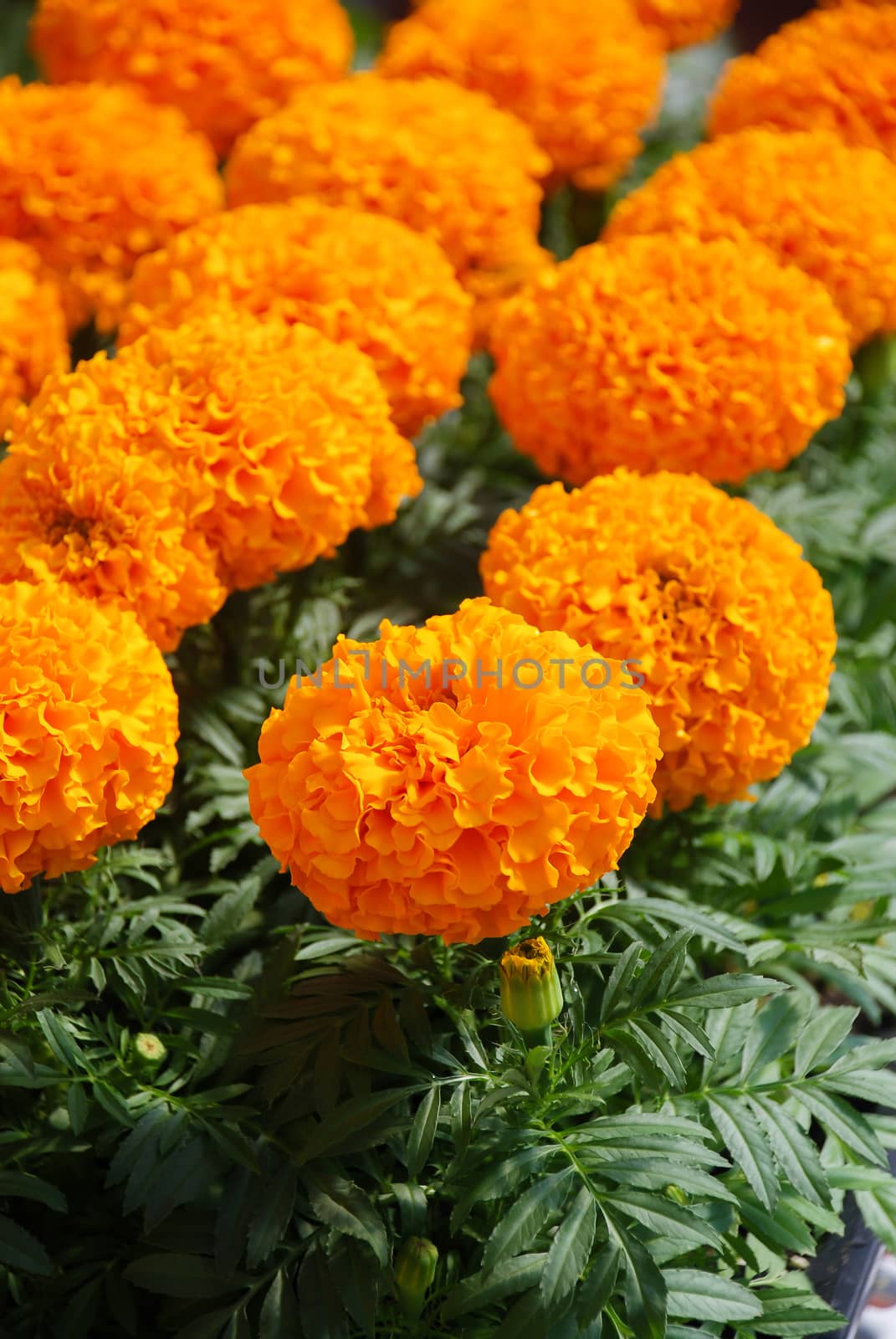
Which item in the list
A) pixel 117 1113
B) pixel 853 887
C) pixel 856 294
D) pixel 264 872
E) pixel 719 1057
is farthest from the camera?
pixel 856 294

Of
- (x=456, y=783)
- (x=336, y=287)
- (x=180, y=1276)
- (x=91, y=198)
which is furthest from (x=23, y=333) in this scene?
(x=180, y=1276)

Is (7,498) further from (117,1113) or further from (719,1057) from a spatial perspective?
(719,1057)

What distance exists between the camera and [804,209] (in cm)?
208

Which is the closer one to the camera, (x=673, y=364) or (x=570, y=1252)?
(x=570, y=1252)

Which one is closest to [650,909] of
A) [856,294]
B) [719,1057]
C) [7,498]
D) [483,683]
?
[719,1057]

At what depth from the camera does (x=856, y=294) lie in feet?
→ 6.81

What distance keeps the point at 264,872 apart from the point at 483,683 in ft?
1.87

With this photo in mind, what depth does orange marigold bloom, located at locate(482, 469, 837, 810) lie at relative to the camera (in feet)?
4.73

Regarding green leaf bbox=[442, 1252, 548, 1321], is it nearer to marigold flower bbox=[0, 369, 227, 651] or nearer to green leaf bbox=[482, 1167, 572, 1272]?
green leaf bbox=[482, 1167, 572, 1272]

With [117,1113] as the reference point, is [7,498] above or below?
above

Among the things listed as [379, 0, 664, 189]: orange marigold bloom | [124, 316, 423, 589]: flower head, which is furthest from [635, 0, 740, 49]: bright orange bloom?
[124, 316, 423, 589]: flower head

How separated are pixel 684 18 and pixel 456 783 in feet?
9.36

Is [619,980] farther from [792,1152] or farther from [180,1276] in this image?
[180,1276]

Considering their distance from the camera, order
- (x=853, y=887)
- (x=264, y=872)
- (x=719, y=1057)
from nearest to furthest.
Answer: (x=719, y=1057) < (x=264, y=872) < (x=853, y=887)
